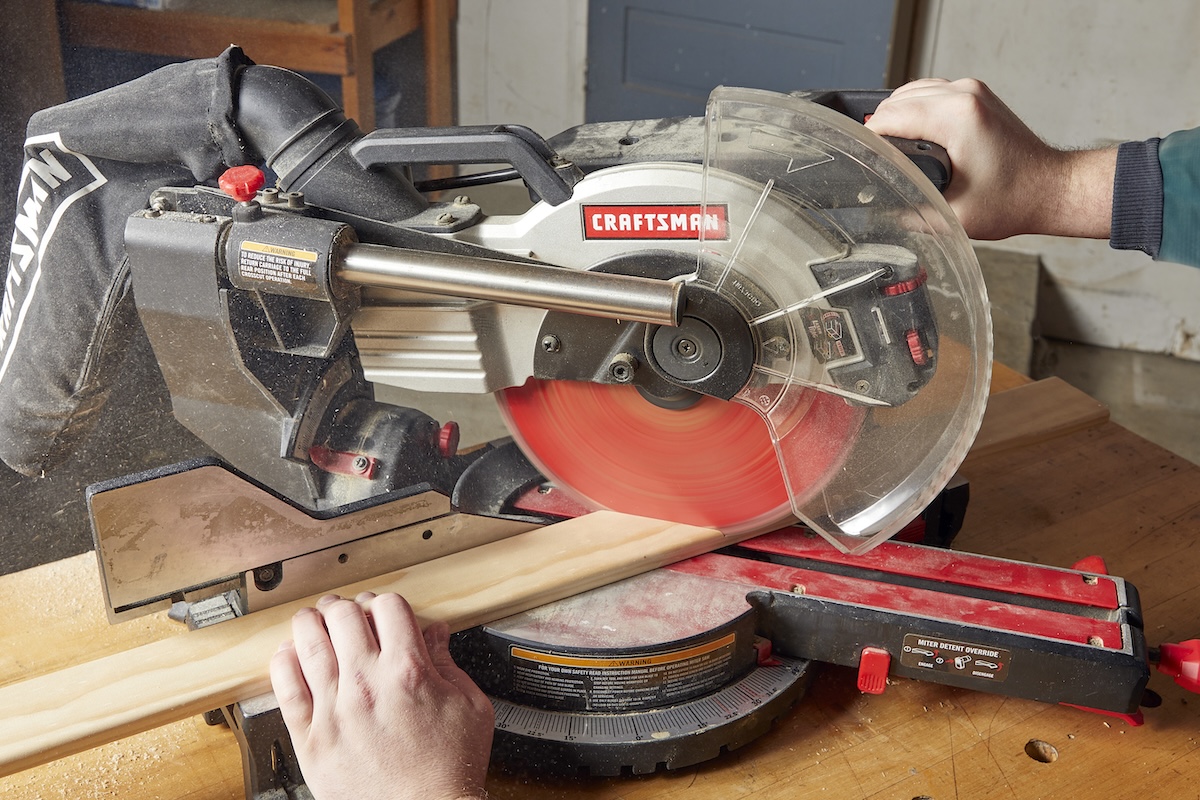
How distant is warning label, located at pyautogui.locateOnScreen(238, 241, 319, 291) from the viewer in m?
1.15

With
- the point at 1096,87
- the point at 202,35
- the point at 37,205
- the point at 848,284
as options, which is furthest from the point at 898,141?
the point at 1096,87

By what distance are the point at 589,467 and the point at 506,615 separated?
0.79ft

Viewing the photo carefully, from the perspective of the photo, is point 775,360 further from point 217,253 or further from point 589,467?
point 217,253

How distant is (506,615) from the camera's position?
1254 millimetres

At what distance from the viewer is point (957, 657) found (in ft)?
4.04

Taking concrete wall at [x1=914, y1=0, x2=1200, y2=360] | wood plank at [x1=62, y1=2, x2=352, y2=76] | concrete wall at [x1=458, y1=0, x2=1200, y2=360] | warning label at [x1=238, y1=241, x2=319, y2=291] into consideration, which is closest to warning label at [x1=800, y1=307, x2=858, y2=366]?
warning label at [x1=238, y1=241, x2=319, y2=291]

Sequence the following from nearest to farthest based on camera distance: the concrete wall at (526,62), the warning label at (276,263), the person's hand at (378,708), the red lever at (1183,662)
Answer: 1. the person's hand at (378,708)
2. the warning label at (276,263)
3. the red lever at (1183,662)
4. the concrete wall at (526,62)

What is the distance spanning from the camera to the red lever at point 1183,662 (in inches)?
49.5

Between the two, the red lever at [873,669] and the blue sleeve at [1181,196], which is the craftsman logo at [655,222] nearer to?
the red lever at [873,669]

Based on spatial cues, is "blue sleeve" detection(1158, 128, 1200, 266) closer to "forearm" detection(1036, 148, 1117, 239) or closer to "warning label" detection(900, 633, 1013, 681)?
"forearm" detection(1036, 148, 1117, 239)

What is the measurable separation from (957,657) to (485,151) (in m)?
0.79

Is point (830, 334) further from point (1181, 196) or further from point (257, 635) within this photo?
point (257, 635)

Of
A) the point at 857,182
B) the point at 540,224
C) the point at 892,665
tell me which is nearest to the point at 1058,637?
the point at 892,665

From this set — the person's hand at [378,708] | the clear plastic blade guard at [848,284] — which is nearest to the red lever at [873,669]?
the clear plastic blade guard at [848,284]
